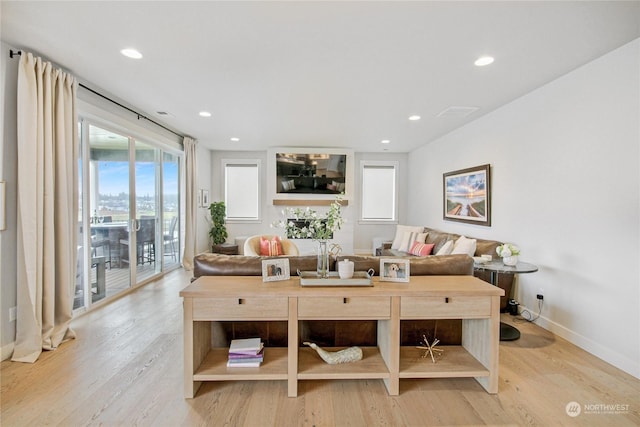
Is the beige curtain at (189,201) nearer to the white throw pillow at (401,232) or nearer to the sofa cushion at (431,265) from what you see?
the white throw pillow at (401,232)

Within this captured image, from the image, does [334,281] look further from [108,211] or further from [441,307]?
[108,211]

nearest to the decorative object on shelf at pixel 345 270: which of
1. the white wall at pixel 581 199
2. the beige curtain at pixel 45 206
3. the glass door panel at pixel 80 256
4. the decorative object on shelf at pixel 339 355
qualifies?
the decorative object on shelf at pixel 339 355

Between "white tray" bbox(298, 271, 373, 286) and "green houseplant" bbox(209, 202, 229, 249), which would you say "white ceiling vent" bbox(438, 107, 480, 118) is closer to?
"white tray" bbox(298, 271, 373, 286)

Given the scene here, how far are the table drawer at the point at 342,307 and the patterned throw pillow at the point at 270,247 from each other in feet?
8.42

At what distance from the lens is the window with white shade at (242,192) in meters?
7.41

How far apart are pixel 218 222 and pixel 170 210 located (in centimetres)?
142

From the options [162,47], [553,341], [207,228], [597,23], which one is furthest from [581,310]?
[207,228]

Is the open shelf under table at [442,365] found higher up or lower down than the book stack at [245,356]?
lower down

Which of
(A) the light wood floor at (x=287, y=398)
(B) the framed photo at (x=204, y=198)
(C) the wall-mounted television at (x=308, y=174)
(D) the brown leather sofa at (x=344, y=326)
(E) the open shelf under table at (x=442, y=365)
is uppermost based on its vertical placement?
(C) the wall-mounted television at (x=308, y=174)

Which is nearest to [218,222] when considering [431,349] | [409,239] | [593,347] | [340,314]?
[409,239]

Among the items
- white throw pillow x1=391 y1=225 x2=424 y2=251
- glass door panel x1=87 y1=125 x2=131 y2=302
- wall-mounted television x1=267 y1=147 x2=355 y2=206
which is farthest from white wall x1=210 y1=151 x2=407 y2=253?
glass door panel x1=87 y1=125 x2=131 y2=302

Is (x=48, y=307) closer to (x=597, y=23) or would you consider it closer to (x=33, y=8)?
(x=33, y=8)

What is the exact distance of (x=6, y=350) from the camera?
96.4 inches

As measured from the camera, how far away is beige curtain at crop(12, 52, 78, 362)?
8.10 ft
